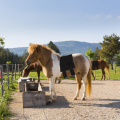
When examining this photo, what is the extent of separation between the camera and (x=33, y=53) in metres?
4.36

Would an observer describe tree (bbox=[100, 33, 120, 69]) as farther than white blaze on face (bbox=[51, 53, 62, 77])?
Yes

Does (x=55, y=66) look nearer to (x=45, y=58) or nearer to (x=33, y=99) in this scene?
(x=45, y=58)

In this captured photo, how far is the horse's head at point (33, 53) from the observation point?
4316 mm

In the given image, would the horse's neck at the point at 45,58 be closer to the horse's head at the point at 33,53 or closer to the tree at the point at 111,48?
the horse's head at the point at 33,53

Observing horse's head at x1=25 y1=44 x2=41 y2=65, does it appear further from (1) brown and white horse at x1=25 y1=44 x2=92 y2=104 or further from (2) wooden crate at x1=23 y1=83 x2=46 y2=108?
(2) wooden crate at x1=23 y1=83 x2=46 y2=108

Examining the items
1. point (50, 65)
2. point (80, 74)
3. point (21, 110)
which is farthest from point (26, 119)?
point (80, 74)

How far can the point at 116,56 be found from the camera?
110 ft

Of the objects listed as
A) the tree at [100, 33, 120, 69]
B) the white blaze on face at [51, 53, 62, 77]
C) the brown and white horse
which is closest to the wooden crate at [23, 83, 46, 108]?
the brown and white horse

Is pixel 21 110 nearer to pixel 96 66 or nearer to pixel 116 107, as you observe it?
pixel 116 107

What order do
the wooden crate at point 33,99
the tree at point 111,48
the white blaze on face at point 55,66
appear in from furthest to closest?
1. the tree at point 111,48
2. the white blaze on face at point 55,66
3. the wooden crate at point 33,99

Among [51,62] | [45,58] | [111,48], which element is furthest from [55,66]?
[111,48]

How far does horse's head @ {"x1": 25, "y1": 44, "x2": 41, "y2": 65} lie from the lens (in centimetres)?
432

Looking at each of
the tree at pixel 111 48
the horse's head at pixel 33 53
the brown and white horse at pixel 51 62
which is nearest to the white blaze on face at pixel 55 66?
the brown and white horse at pixel 51 62

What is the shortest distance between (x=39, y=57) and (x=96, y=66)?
8942 mm
